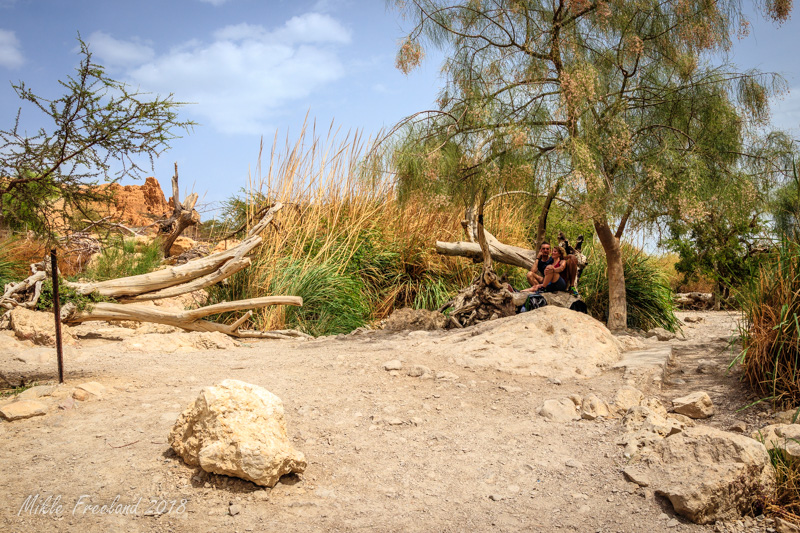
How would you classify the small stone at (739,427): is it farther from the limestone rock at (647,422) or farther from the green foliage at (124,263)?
the green foliage at (124,263)

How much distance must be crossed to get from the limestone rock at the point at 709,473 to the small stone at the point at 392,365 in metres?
2.20

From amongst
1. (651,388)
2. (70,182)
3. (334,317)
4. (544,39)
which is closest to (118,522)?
(70,182)

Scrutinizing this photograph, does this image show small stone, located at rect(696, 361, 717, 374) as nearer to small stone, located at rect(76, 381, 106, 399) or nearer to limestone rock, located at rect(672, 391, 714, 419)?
limestone rock, located at rect(672, 391, 714, 419)

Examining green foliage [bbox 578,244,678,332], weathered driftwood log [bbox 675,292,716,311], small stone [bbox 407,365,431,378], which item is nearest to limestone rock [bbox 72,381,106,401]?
small stone [bbox 407,365,431,378]

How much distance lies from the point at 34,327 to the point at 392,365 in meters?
3.72

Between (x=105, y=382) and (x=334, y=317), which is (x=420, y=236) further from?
(x=105, y=382)

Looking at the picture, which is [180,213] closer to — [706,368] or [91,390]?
[91,390]

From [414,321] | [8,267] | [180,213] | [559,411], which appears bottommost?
Answer: [559,411]

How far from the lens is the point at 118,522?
2803mm

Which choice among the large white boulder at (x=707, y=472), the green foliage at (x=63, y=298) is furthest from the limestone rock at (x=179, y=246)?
the large white boulder at (x=707, y=472)

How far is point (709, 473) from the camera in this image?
3025mm

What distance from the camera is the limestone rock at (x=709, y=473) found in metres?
2.93

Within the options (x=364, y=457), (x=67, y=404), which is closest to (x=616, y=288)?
(x=364, y=457)

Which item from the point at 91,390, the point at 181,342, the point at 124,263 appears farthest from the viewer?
the point at 124,263
